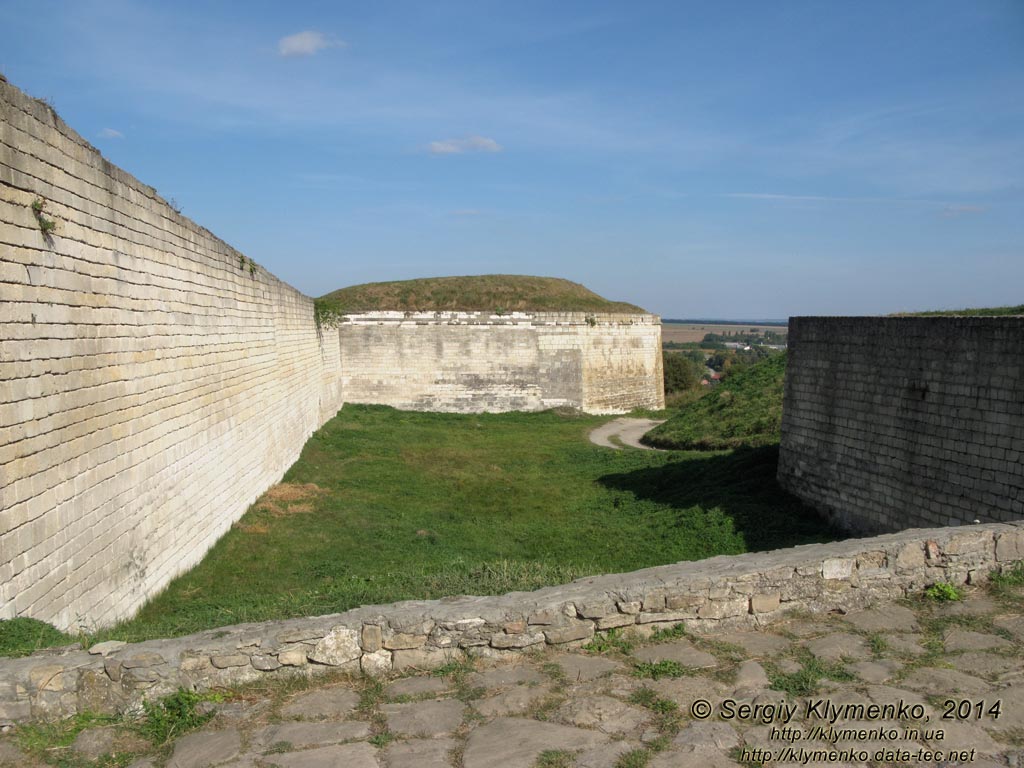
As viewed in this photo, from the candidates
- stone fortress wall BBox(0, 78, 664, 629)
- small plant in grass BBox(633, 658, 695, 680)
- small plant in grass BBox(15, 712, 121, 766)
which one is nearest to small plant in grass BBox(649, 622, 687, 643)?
small plant in grass BBox(633, 658, 695, 680)

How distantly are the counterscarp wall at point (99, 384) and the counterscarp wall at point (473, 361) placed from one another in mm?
16619

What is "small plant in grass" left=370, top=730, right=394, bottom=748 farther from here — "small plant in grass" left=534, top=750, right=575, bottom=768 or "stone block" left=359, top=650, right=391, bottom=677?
"small plant in grass" left=534, top=750, right=575, bottom=768

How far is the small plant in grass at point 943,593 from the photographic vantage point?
467 centimetres

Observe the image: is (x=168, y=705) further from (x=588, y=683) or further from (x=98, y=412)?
(x=98, y=412)

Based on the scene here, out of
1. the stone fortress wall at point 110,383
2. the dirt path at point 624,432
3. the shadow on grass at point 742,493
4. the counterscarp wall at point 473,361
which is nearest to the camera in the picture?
the stone fortress wall at point 110,383

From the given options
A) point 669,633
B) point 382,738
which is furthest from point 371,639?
point 669,633

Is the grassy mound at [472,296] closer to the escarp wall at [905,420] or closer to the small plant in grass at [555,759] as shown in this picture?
the escarp wall at [905,420]

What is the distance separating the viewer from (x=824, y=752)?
3.13 metres

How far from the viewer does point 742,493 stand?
495 inches

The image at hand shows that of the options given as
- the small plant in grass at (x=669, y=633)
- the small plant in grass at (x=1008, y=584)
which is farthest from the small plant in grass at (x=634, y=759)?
the small plant in grass at (x=1008, y=584)

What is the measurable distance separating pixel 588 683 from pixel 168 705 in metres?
1.96

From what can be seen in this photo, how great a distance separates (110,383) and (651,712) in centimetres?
520

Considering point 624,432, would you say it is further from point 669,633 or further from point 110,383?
point 669,633

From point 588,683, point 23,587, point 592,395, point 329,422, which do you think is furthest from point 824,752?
point 592,395
